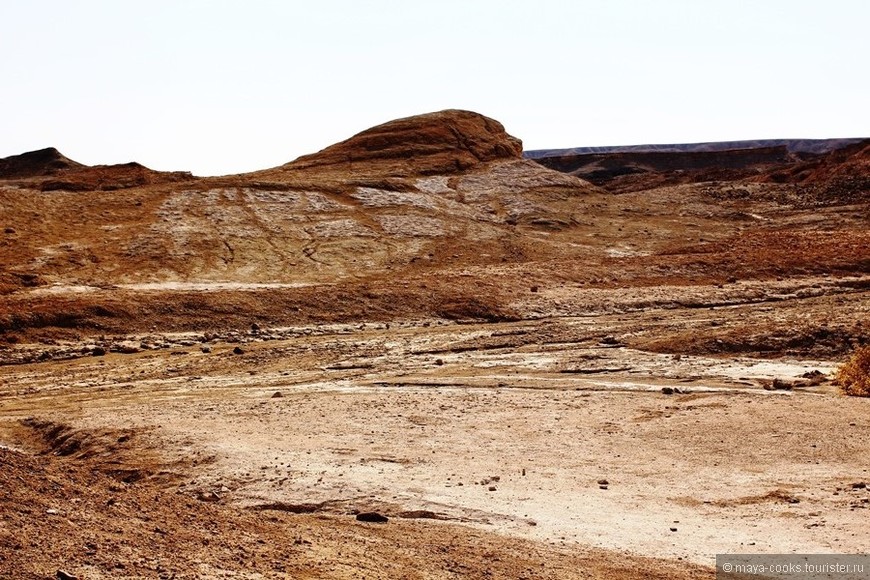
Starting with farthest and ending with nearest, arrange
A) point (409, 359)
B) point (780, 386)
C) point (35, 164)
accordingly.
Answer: point (35, 164)
point (409, 359)
point (780, 386)

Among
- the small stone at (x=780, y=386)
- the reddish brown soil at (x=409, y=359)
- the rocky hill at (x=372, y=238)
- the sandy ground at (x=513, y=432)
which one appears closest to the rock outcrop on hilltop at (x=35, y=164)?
the rocky hill at (x=372, y=238)

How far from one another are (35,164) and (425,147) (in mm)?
34683

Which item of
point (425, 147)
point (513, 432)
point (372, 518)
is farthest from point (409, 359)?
point (425, 147)

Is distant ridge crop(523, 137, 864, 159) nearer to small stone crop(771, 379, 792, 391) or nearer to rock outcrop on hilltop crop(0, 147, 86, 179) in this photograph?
rock outcrop on hilltop crop(0, 147, 86, 179)

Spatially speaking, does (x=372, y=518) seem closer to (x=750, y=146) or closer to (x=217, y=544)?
(x=217, y=544)

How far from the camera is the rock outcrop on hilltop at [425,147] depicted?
42.6 metres

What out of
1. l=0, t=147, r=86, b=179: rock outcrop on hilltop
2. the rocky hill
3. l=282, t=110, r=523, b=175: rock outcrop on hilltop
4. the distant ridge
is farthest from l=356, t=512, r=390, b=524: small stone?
the distant ridge

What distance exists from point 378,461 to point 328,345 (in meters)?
9.49

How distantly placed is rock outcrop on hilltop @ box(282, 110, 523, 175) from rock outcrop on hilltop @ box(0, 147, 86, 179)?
27.4 meters

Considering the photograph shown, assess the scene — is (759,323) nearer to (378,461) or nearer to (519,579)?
(378,461)

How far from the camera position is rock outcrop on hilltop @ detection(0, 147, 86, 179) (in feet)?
211

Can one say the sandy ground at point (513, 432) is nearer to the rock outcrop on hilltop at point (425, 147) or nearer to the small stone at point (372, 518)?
the small stone at point (372, 518)

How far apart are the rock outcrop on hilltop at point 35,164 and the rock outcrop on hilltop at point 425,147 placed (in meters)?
27.4

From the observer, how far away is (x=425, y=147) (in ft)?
145
